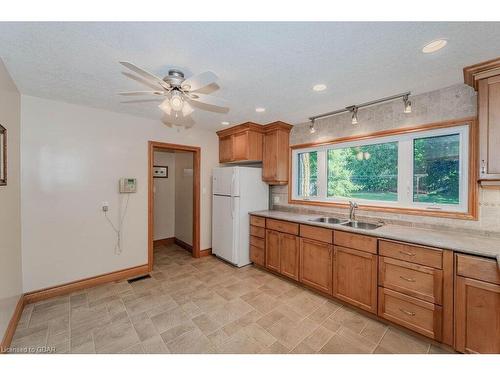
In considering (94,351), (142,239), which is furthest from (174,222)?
(94,351)

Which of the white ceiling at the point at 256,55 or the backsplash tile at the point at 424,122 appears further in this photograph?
the backsplash tile at the point at 424,122

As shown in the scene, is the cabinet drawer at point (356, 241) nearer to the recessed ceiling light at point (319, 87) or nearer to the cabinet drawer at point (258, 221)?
the cabinet drawer at point (258, 221)

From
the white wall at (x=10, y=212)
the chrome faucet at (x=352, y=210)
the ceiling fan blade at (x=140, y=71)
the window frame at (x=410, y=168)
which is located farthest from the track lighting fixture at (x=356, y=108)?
the white wall at (x=10, y=212)

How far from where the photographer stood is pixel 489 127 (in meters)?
1.73

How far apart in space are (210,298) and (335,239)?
167cm

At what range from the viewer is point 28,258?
8.02ft

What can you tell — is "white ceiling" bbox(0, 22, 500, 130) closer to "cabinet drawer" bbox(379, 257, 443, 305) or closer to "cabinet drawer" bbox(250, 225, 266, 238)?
"cabinet drawer" bbox(379, 257, 443, 305)

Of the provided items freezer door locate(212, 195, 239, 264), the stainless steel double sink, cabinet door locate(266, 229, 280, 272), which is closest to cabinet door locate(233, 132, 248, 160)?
freezer door locate(212, 195, 239, 264)

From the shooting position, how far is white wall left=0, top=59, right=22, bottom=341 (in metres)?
1.80

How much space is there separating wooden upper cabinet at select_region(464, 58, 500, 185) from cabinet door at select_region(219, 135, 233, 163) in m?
3.09

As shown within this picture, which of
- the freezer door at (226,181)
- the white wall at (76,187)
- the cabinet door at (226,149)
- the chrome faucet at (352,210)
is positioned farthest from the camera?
the cabinet door at (226,149)

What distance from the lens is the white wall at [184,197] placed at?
4.43 m

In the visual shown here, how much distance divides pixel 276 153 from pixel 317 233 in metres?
1.56

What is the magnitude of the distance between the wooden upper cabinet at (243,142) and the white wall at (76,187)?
1.22 m
